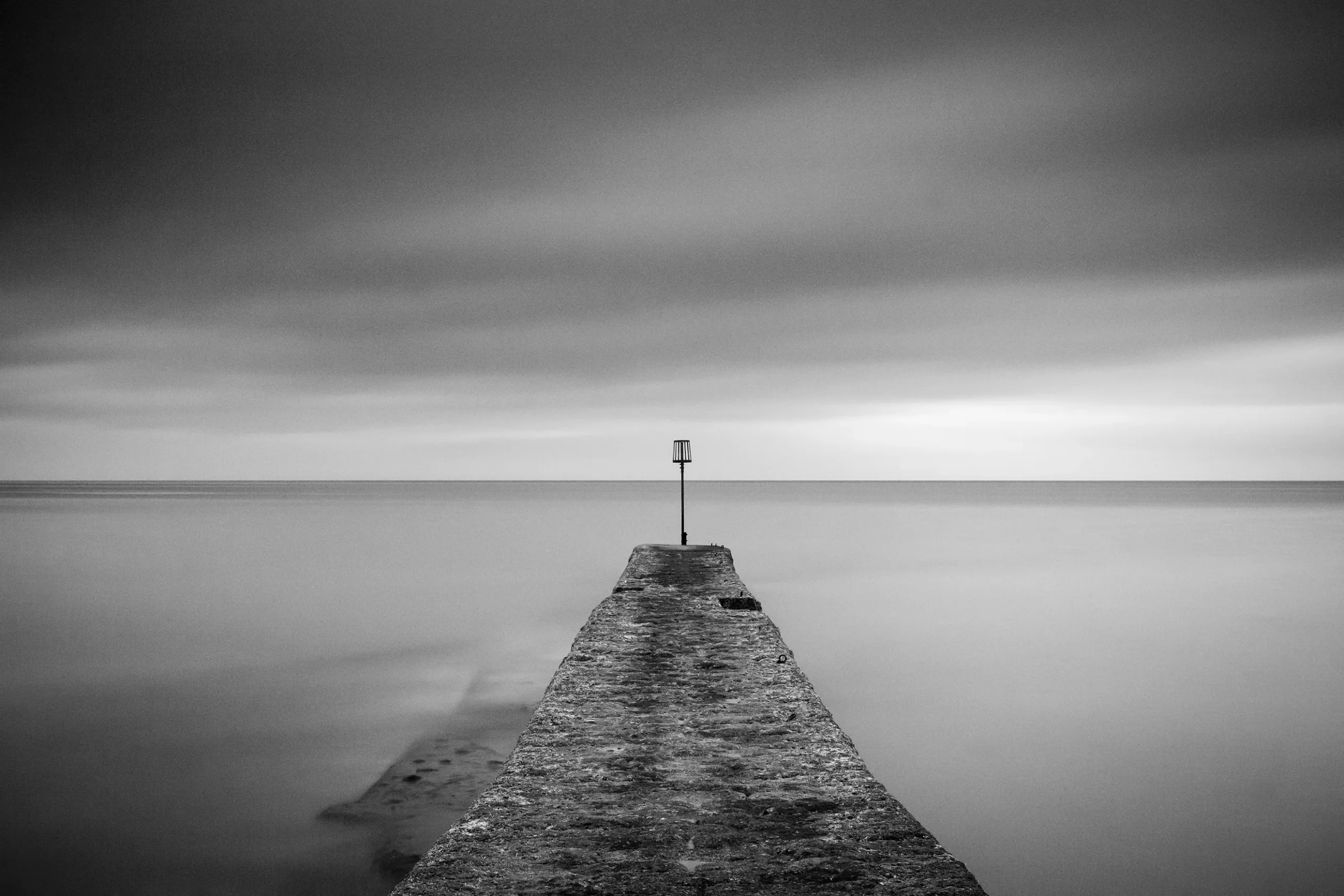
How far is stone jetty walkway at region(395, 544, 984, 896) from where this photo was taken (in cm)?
294

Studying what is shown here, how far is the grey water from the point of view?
577 centimetres

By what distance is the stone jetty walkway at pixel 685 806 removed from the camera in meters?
2.94

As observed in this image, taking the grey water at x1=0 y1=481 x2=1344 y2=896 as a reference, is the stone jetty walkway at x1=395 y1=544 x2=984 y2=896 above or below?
above

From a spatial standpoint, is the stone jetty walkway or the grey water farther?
the grey water

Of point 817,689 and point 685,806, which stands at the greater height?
point 685,806

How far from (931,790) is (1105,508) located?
190ft

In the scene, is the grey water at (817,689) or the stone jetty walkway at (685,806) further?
the grey water at (817,689)

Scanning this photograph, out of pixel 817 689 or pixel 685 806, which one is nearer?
pixel 685 806

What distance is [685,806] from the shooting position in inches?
140

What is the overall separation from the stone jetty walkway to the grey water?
177 cm

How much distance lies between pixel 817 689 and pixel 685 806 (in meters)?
7.28

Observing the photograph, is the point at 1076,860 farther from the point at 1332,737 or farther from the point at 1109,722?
the point at 1332,737

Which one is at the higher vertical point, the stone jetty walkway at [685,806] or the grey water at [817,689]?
the stone jetty walkway at [685,806]

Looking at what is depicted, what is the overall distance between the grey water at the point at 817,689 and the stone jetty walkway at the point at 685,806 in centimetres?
177
